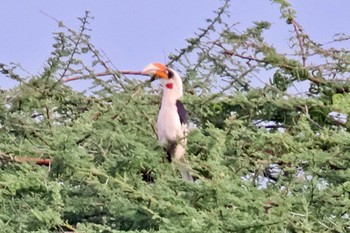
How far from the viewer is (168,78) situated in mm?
5043

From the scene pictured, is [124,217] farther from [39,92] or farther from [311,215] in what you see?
[39,92]

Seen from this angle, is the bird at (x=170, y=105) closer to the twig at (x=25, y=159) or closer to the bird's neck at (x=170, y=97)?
the bird's neck at (x=170, y=97)

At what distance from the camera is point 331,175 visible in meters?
3.68

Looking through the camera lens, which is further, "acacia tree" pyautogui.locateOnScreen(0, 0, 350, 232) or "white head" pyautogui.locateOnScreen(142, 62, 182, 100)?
"white head" pyautogui.locateOnScreen(142, 62, 182, 100)

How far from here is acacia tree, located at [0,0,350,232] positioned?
347 cm

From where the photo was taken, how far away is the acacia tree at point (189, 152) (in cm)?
347

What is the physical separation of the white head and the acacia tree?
72mm

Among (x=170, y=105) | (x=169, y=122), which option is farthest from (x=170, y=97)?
(x=169, y=122)

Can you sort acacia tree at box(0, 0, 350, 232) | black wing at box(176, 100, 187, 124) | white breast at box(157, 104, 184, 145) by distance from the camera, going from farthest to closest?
black wing at box(176, 100, 187, 124), white breast at box(157, 104, 184, 145), acacia tree at box(0, 0, 350, 232)

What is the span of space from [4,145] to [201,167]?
838mm

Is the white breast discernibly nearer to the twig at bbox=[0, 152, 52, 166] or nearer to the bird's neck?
the bird's neck

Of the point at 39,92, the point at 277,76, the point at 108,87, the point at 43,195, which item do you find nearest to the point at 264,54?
the point at 277,76

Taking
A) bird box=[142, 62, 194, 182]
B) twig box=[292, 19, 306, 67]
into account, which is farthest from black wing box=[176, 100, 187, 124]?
twig box=[292, 19, 306, 67]

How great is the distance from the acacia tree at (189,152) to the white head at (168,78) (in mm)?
72
